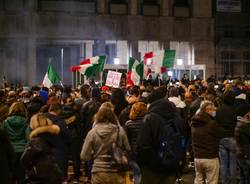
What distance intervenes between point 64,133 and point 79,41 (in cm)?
2837

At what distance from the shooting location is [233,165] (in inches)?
426

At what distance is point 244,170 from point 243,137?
0.68 m

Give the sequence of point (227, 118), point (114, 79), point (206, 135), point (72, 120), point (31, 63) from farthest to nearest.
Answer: point (31, 63)
point (114, 79)
point (72, 120)
point (227, 118)
point (206, 135)

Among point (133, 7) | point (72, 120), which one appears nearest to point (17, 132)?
point (72, 120)

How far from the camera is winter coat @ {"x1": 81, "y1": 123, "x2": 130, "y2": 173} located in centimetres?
819

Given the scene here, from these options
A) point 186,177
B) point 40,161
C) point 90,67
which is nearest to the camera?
point 40,161

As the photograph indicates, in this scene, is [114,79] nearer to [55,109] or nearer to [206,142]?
[55,109]

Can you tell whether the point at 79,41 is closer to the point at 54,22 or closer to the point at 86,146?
the point at 54,22

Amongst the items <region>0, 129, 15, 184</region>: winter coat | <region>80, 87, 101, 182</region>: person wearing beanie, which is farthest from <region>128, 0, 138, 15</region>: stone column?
<region>0, 129, 15, 184</region>: winter coat

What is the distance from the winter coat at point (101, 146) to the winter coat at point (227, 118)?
125 inches

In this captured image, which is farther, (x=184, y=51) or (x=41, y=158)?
(x=184, y=51)

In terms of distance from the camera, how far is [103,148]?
323 inches

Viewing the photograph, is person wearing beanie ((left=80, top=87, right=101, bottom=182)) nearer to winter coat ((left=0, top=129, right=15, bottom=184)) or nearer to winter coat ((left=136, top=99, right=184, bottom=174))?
winter coat ((left=136, top=99, right=184, bottom=174))

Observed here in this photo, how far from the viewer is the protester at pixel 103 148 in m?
8.15
